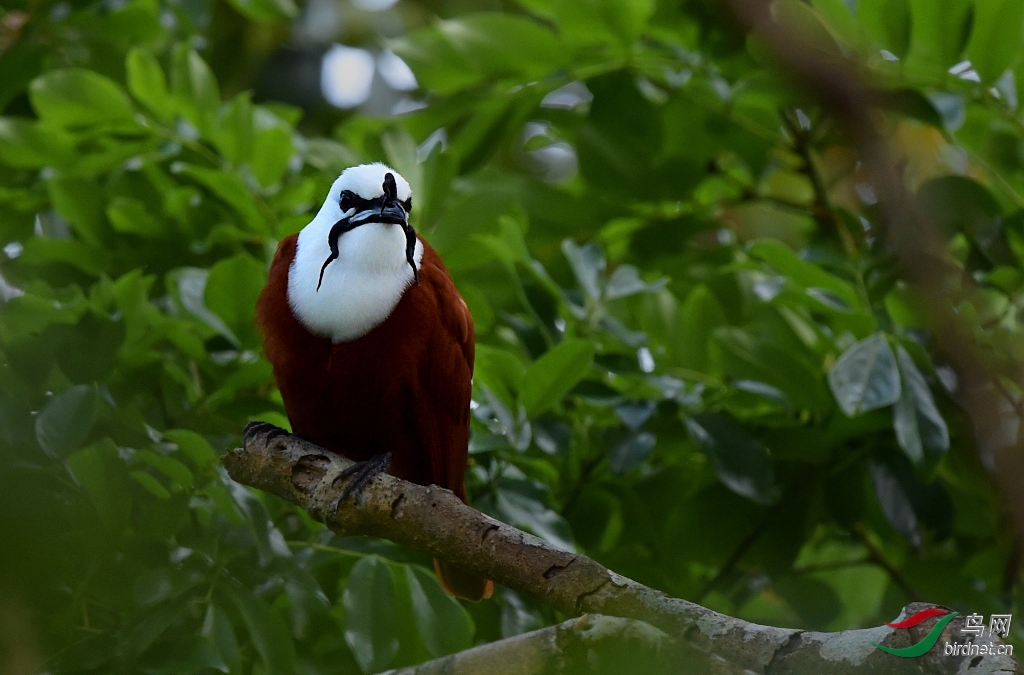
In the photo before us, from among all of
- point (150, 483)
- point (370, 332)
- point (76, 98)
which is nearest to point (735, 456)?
point (370, 332)

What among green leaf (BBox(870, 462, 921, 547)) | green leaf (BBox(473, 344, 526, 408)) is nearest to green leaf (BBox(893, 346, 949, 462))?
green leaf (BBox(870, 462, 921, 547))

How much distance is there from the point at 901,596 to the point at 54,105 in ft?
9.62

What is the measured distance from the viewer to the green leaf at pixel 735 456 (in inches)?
105

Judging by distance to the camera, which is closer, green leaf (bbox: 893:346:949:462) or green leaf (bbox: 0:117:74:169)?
green leaf (bbox: 893:346:949:462)

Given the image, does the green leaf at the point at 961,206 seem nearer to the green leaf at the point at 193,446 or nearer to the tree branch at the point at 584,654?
the tree branch at the point at 584,654

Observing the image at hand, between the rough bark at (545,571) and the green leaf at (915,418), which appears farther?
the green leaf at (915,418)

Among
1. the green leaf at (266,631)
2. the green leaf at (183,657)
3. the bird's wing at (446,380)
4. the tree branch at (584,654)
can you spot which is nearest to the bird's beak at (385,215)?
the bird's wing at (446,380)

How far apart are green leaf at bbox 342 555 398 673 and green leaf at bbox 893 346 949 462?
123 cm

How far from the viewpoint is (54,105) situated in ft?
10.3

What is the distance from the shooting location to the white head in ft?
8.54

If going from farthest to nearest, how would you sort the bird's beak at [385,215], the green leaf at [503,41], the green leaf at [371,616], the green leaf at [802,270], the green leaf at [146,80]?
1. the green leaf at [503,41]
2. the green leaf at [146,80]
3. the green leaf at [802,270]
4. the bird's beak at [385,215]
5. the green leaf at [371,616]

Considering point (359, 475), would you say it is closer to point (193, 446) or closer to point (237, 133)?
point (193, 446)

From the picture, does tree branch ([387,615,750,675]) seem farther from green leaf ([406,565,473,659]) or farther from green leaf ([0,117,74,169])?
green leaf ([0,117,74,169])

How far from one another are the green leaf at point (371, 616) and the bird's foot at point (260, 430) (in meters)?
0.40
